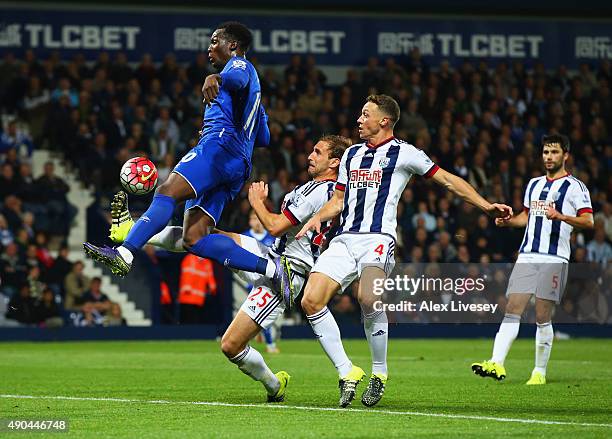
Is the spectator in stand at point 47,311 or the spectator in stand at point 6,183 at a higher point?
the spectator in stand at point 6,183

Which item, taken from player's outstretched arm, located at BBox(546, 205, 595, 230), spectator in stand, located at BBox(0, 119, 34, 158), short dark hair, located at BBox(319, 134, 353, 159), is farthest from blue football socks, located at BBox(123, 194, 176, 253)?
spectator in stand, located at BBox(0, 119, 34, 158)

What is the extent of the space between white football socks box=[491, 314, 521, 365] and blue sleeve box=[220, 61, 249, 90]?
3.90 m

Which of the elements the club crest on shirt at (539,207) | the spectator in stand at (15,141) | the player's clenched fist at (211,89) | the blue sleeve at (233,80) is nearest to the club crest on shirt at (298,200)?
the blue sleeve at (233,80)

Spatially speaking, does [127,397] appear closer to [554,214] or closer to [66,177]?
[554,214]

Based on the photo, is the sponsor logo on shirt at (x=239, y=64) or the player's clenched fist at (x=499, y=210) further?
the sponsor logo on shirt at (x=239, y=64)

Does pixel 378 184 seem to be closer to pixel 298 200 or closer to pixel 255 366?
pixel 298 200

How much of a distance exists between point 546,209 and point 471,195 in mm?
3238

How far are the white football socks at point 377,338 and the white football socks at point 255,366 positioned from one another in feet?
2.62

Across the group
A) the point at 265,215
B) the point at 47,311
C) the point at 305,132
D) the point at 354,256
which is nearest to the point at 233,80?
the point at 265,215

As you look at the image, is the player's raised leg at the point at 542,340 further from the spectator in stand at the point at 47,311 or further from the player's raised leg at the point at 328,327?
the spectator in stand at the point at 47,311

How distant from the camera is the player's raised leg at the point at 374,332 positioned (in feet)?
27.7

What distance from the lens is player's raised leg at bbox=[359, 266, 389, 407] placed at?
845 cm

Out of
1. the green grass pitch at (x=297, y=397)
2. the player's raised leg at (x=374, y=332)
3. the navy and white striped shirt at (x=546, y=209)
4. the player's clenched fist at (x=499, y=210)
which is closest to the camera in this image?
the green grass pitch at (x=297, y=397)

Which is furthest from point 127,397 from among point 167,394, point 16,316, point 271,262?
point 16,316
